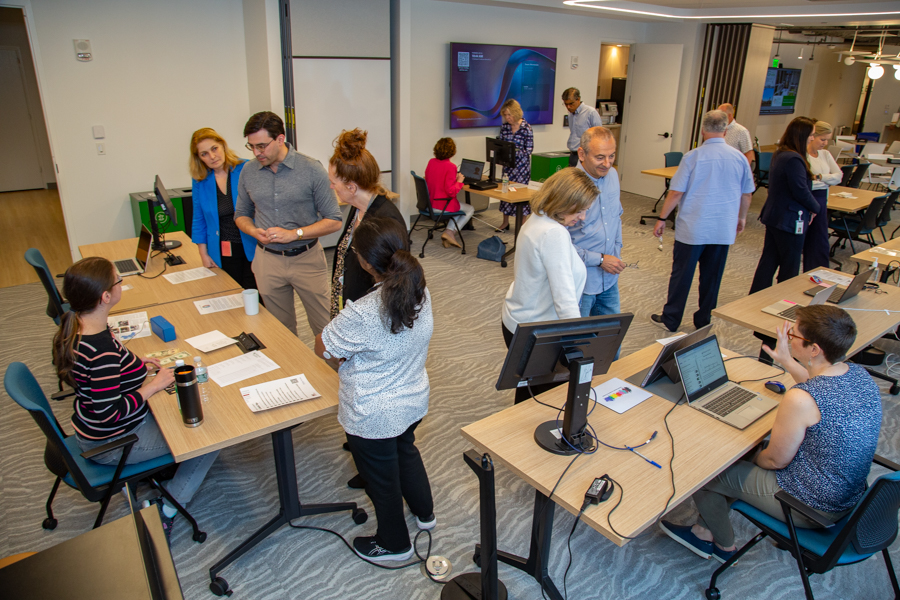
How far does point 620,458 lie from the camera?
2.04 m

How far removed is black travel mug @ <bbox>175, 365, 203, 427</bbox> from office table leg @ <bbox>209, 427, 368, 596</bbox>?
33 cm

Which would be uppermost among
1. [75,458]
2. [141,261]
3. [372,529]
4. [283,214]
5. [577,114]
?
[577,114]

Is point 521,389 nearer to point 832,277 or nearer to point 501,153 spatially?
point 832,277

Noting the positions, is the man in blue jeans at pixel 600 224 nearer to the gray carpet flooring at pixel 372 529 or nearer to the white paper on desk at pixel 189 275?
the gray carpet flooring at pixel 372 529

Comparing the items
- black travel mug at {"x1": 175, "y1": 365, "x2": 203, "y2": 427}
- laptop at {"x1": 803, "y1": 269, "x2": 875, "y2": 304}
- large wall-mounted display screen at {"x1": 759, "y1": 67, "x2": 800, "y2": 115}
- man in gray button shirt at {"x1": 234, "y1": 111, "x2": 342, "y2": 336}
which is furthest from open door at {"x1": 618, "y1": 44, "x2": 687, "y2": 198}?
black travel mug at {"x1": 175, "y1": 365, "x2": 203, "y2": 427}

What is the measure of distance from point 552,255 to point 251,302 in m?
1.59

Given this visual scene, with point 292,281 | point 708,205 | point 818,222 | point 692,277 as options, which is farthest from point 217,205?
point 818,222

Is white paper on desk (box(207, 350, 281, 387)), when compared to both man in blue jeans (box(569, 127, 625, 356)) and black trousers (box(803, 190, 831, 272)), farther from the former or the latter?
black trousers (box(803, 190, 831, 272))

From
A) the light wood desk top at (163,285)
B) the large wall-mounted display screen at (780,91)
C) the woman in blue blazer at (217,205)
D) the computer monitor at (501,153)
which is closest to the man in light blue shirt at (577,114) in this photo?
the computer monitor at (501,153)

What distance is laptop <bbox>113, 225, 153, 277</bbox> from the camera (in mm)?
3664

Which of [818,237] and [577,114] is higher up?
[577,114]

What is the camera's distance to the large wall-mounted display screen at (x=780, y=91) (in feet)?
40.0

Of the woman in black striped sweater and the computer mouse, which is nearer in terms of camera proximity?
the woman in black striped sweater

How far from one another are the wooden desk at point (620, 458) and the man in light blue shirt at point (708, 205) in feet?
6.38
